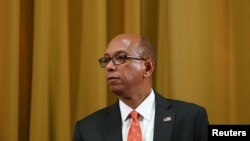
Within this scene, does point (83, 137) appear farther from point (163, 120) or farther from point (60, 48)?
point (60, 48)

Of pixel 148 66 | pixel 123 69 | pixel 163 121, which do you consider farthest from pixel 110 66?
pixel 163 121

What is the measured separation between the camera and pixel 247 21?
229cm

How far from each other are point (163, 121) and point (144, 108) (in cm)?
10

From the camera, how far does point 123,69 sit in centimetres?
182

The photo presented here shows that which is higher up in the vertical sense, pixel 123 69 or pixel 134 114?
pixel 123 69

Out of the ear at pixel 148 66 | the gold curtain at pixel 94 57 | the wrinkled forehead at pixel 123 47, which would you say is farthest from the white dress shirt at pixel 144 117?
the gold curtain at pixel 94 57

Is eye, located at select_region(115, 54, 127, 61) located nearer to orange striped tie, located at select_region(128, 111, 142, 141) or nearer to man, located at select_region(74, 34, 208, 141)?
man, located at select_region(74, 34, 208, 141)

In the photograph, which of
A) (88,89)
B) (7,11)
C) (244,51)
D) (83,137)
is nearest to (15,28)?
(7,11)

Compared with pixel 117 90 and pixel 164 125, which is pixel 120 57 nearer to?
pixel 117 90

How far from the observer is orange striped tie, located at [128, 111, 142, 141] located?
181 centimetres

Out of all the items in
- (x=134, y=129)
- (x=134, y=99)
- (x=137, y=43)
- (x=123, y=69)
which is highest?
(x=137, y=43)

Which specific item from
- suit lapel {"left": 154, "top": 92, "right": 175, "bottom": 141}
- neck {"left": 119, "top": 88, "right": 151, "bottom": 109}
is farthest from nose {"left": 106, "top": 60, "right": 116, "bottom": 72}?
suit lapel {"left": 154, "top": 92, "right": 175, "bottom": 141}

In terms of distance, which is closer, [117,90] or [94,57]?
[117,90]

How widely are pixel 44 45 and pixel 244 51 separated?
984mm
